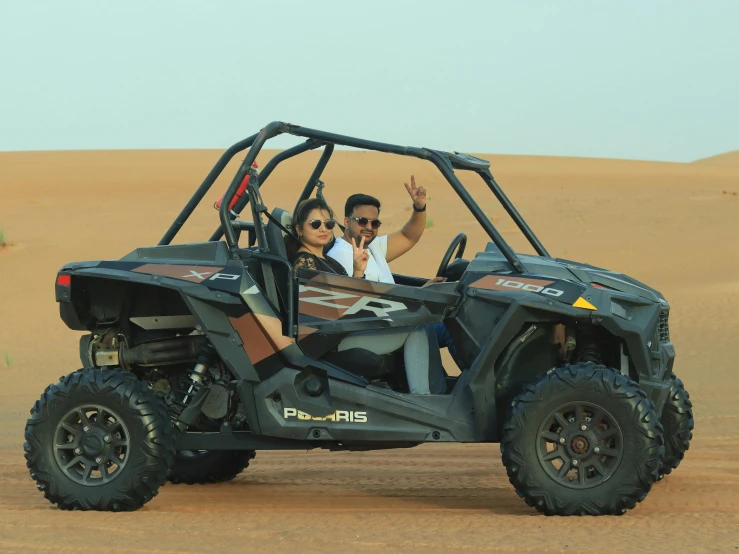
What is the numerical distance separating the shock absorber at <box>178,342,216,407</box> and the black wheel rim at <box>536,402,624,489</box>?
1.95 m

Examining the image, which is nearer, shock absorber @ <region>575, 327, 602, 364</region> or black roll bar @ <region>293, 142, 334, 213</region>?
shock absorber @ <region>575, 327, 602, 364</region>

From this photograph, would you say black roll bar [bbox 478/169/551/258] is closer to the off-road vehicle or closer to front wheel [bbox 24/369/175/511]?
the off-road vehicle

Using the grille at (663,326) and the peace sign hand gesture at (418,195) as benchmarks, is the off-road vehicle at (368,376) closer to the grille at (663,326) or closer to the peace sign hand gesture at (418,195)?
the grille at (663,326)

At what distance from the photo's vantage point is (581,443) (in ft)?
21.1

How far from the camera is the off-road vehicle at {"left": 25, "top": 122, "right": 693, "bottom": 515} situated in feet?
20.9

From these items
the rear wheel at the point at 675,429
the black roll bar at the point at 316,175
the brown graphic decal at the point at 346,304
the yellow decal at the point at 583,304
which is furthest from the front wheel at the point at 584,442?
the black roll bar at the point at 316,175

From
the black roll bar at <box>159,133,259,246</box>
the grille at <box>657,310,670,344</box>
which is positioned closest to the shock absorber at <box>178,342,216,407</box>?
the black roll bar at <box>159,133,259,246</box>

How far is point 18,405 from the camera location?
1286 centimetres

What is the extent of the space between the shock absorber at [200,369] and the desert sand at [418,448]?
0.64 metres

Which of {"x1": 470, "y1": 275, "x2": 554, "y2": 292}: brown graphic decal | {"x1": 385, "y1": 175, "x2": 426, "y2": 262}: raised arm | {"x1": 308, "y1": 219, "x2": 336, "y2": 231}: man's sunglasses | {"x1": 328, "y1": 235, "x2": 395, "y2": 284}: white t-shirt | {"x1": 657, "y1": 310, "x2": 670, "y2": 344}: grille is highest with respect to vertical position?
{"x1": 308, "y1": 219, "x2": 336, "y2": 231}: man's sunglasses

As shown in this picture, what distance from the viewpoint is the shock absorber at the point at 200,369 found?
23.1 feet

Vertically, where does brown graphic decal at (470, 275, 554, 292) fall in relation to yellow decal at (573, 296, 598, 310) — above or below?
above

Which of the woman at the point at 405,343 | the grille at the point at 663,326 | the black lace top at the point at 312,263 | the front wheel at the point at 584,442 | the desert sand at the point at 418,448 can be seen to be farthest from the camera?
the grille at the point at 663,326

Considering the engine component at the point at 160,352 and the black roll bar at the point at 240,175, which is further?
the engine component at the point at 160,352
